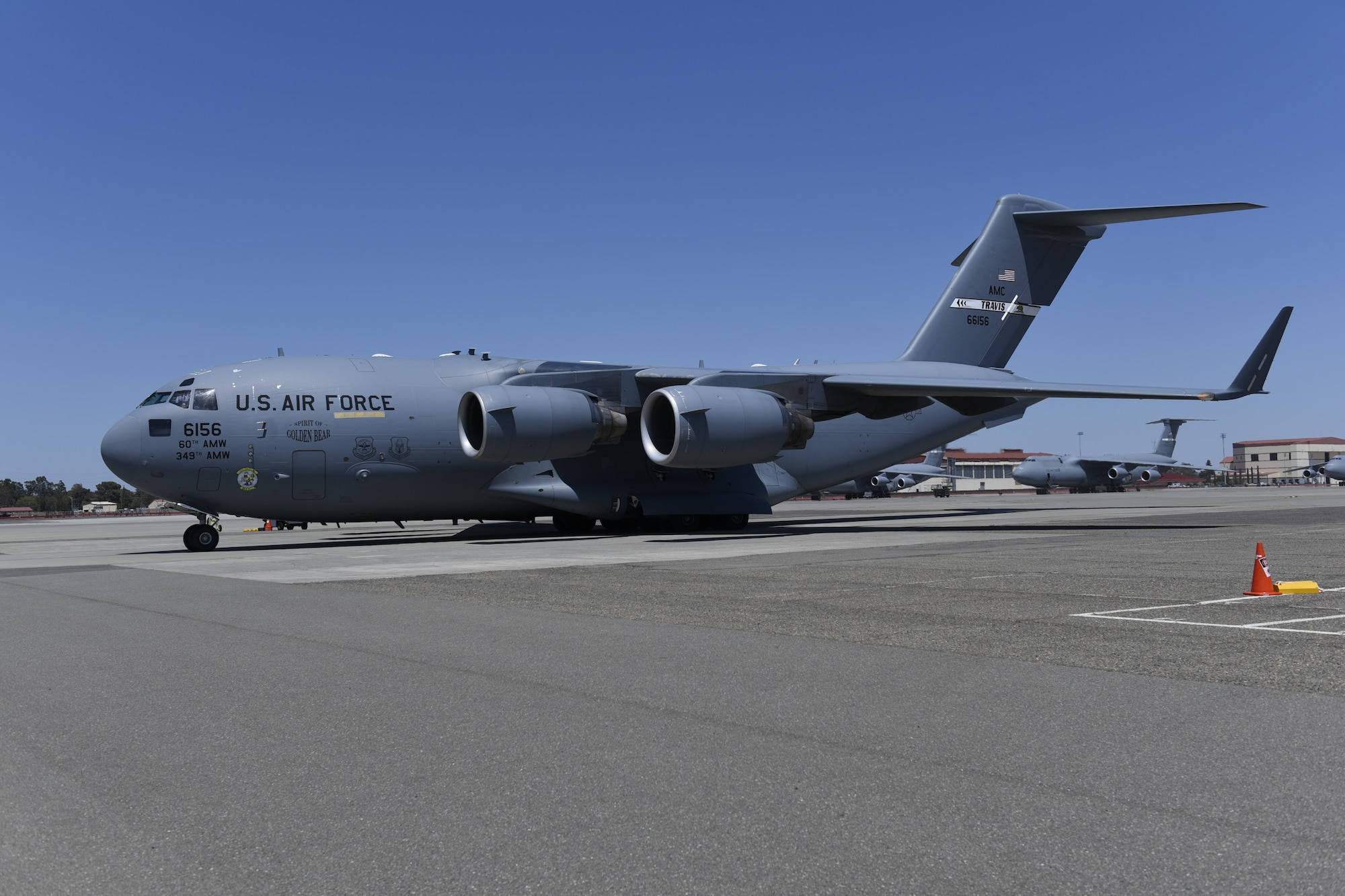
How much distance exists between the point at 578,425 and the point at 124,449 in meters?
8.11

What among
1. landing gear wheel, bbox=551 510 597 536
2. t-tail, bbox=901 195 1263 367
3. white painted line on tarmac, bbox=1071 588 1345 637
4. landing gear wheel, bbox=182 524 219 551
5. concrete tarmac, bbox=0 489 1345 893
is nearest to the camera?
concrete tarmac, bbox=0 489 1345 893

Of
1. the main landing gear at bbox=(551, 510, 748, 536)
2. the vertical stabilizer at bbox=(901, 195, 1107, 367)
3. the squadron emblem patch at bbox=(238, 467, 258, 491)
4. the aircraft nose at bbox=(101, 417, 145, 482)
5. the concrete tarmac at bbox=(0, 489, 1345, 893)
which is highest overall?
the vertical stabilizer at bbox=(901, 195, 1107, 367)

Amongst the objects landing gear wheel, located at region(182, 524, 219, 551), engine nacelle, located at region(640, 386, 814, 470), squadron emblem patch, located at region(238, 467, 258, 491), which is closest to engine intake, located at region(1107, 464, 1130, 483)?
engine nacelle, located at region(640, 386, 814, 470)

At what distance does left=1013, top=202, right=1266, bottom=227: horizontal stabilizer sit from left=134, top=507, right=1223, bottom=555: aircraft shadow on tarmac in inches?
245

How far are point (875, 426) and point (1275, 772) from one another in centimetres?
2128

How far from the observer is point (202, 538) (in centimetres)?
1955

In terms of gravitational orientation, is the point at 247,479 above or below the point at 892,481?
above

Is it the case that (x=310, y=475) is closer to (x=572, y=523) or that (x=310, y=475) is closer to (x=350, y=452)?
(x=350, y=452)

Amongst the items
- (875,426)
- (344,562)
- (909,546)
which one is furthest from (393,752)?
(875,426)

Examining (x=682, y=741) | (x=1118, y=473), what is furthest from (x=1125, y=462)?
(x=682, y=741)

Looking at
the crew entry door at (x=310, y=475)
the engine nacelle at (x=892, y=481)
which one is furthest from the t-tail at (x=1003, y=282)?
the engine nacelle at (x=892, y=481)

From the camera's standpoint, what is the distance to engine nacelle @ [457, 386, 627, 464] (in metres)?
19.5

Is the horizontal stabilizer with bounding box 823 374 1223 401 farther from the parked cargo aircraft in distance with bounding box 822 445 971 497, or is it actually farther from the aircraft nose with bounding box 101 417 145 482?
the parked cargo aircraft in distance with bounding box 822 445 971 497

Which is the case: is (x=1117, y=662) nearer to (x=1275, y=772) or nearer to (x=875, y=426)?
(x=1275, y=772)
